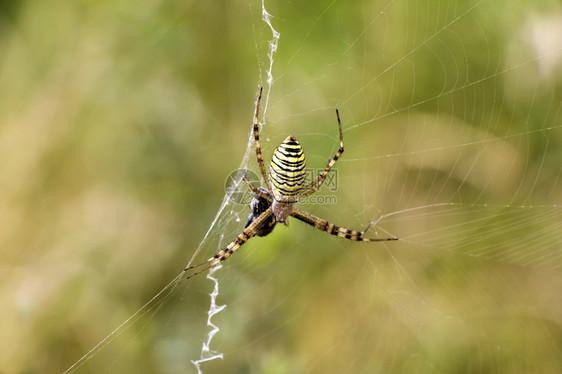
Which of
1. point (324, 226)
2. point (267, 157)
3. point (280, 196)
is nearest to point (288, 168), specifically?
point (280, 196)

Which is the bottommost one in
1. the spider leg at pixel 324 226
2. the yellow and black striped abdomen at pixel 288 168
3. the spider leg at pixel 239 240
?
the spider leg at pixel 239 240

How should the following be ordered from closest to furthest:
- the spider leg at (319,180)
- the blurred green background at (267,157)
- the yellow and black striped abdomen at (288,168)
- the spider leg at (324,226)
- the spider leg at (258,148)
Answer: the yellow and black striped abdomen at (288,168)
the spider leg at (258,148)
the spider leg at (319,180)
the blurred green background at (267,157)
the spider leg at (324,226)

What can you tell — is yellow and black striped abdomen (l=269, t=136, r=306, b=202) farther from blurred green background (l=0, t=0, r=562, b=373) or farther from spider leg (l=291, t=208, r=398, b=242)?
blurred green background (l=0, t=0, r=562, b=373)

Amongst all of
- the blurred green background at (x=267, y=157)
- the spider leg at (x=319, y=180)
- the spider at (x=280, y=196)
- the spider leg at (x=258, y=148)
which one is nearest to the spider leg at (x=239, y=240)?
the spider at (x=280, y=196)

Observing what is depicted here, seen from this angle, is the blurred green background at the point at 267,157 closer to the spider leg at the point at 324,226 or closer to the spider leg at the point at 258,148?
the spider leg at the point at 324,226

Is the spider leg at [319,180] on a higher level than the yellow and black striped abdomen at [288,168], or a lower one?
higher

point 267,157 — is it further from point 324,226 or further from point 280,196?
point 324,226
